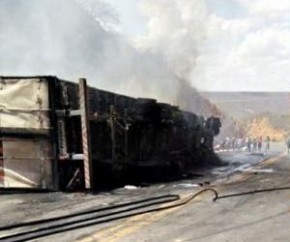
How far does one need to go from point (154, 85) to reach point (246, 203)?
94.2ft

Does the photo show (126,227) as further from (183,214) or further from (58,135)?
(58,135)

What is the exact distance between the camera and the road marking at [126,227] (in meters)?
5.79

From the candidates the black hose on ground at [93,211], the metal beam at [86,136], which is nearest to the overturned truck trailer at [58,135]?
the metal beam at [86,136]

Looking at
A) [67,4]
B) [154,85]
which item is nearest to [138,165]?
[154,85]

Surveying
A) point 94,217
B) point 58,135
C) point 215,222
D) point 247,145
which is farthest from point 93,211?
point 247,145

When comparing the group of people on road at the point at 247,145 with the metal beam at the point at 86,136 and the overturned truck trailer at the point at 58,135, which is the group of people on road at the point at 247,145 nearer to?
the overturned truck trailer at the point at 58,135

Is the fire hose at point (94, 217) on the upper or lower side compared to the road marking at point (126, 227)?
upper

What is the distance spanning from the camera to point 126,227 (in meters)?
6.40

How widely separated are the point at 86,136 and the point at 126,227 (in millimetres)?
3930

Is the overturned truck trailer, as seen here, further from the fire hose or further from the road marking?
the road marking

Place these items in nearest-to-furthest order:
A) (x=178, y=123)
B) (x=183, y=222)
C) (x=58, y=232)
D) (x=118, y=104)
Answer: (x=58, y=232) < (x=183, y=222) < (x=118, y=104) < (x=178, y=123)

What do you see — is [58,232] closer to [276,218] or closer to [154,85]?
[276,218]

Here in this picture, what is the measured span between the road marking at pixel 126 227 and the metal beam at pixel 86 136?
2729 mm

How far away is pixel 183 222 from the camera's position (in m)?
6.73
